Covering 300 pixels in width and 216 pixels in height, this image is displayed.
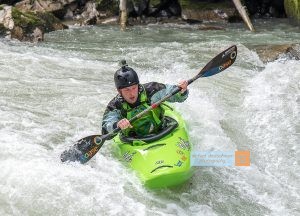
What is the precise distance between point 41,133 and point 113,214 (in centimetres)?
207

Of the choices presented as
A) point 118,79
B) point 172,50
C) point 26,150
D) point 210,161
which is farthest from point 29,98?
point 172,50

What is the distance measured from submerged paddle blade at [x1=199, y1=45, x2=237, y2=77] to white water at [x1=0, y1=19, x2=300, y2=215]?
840 mm

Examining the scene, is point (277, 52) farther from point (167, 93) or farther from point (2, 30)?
point (2, 30)

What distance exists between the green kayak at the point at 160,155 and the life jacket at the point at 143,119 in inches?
4.8

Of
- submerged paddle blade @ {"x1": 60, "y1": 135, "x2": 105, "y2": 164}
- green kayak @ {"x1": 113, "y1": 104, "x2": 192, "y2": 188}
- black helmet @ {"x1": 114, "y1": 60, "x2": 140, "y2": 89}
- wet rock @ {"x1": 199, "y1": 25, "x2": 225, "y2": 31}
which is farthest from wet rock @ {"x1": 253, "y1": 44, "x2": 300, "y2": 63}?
submerged paddle blade @ {"x1": 60, "y1": 135, "x2": 105, "y2": 164}

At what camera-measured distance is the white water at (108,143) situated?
457 cm

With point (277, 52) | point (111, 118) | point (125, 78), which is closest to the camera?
point (125, 78)

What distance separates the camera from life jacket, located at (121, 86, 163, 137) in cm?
523

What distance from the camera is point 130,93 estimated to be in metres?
5.06

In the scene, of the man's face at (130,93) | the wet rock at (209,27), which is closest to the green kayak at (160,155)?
the man's face at (130,93)

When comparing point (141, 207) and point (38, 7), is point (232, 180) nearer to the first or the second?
point (141, 207)
